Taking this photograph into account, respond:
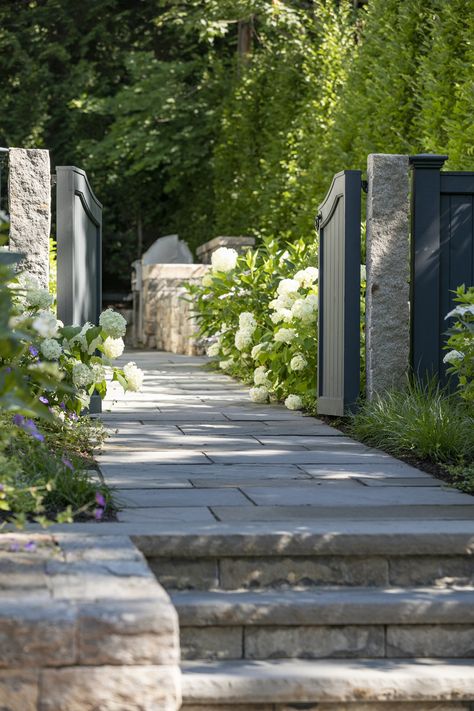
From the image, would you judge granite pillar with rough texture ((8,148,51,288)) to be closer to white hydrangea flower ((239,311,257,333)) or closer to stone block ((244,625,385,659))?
white hydrangea flower ((239,311,257,333))

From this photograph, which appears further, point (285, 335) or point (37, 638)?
point (285, 335)

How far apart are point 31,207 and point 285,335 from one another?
2405mm

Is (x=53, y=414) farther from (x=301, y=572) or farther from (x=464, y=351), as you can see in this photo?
(x=464, y=351)

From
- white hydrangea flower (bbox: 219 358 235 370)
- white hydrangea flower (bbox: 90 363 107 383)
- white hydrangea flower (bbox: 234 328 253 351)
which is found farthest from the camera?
white hydrangea flower (bbox: 219 358 235 370)

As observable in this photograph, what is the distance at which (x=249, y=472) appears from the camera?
18.9 feet

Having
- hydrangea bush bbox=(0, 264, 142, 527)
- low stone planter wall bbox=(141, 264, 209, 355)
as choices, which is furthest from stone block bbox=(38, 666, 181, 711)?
low stone planter wall bbox=(141, 264, 209, 355)

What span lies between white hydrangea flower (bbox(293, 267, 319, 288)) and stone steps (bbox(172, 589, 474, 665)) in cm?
550

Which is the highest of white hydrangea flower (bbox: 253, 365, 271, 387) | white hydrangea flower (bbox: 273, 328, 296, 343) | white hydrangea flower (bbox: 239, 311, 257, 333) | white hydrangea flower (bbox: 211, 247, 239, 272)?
white hydrangea flower (bbox: 211, 247, 239, 272)

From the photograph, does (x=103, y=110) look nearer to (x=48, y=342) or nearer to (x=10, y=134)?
(x=10, y=134)

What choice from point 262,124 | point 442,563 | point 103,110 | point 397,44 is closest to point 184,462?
point 442,563

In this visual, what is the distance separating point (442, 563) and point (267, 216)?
513 inches

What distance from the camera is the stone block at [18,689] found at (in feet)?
10.2

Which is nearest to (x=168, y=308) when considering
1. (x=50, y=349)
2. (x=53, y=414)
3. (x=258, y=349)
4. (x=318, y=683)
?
(x=258, y=349)

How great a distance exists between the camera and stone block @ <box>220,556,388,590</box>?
4.11 m
